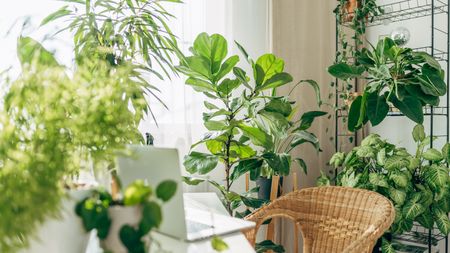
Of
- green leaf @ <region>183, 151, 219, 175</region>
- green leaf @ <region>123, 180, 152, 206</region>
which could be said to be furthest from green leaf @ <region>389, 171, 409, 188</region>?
green leaf @ <region>123, 180, 152, 206</region>

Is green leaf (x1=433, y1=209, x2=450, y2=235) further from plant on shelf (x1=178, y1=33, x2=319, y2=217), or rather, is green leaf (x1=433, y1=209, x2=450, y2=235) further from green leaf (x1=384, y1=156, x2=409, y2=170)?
plant on shelf (x1=178, y1=33, x2=319, y2=217)

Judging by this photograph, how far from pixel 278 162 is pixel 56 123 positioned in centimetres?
142

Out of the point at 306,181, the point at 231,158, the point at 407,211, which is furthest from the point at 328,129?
the point at 231,158

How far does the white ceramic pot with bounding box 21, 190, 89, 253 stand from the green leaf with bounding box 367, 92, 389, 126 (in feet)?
6.25

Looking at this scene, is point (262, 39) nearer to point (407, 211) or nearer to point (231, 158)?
point (231, 158)

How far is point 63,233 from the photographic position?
683 mm

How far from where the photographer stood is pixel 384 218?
1392 millimetres

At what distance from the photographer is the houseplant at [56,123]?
56cm

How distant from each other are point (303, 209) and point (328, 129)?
4.75ft

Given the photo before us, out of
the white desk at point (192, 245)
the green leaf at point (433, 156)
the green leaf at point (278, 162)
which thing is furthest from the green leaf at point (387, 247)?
the white desk at point (192, 245)

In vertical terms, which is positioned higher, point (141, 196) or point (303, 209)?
point (141, 196)

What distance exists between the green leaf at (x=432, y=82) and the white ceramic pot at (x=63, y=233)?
6.59ft

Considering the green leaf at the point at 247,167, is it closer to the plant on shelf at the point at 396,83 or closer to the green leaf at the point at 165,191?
the plant on shelf at the point at 396,83

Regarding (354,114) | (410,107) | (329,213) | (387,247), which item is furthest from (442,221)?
(329,213)
